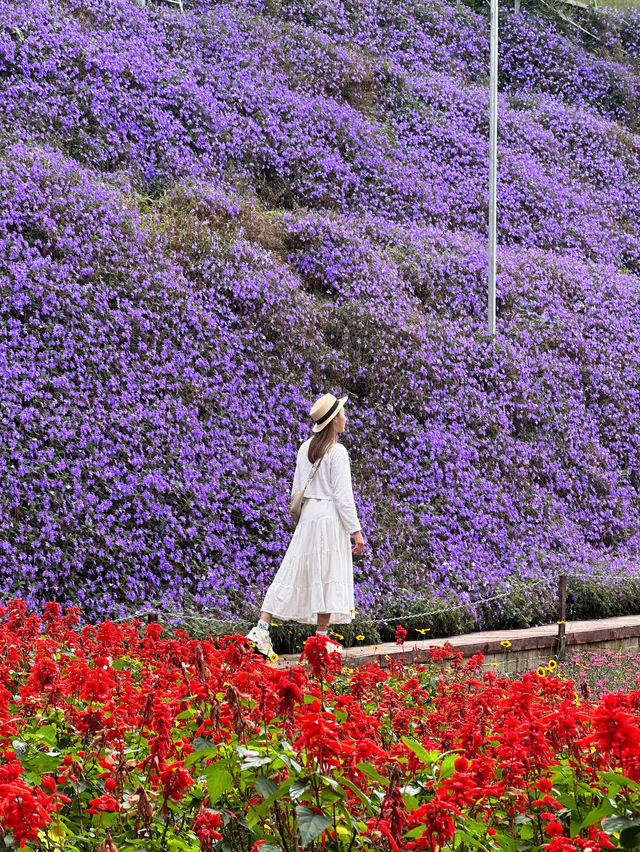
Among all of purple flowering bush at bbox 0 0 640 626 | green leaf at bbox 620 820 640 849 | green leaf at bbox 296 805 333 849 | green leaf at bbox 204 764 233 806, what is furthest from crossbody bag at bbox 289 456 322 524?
green leaf at bbox 620 820 640 849

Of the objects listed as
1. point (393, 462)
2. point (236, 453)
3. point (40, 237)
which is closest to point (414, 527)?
point (393, 462)

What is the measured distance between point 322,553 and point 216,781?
14.2ft

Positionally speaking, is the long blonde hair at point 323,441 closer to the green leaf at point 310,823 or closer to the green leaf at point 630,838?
the green leaf at point 310,823

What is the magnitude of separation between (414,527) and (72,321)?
4.12 meters

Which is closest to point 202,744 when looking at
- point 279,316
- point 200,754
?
point 200,754

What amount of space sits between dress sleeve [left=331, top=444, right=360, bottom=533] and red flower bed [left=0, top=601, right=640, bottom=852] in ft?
10.6

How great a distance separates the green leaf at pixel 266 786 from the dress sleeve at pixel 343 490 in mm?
4479

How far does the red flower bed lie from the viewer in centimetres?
183

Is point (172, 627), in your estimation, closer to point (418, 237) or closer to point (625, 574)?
point (625, 574)

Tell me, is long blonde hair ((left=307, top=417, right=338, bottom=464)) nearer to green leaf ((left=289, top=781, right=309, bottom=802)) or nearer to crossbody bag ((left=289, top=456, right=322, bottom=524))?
crossbody bag ((left=289, top=456, right=322, bottom=524))

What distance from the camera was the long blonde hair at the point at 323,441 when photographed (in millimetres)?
6488

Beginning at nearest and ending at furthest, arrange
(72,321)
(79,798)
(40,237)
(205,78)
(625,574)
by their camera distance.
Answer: (79,798) < (72,321) < (40,237) < (625,574) < (205,78)

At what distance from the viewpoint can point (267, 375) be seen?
10.1m

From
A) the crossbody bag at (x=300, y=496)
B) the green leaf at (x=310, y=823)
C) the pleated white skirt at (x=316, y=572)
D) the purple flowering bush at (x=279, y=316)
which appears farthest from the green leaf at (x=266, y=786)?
the purple flowering bush at (x=279, y=316)
